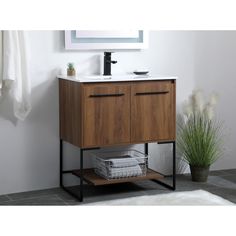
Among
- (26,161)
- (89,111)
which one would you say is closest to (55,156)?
(26,161)

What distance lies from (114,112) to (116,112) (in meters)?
0.02

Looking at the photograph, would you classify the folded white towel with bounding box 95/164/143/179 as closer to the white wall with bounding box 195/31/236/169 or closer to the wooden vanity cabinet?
the wooden vanity cabinet

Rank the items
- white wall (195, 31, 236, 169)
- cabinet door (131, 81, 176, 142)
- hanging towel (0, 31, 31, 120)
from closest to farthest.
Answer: hanging towel (0, 31, 31, 120), cabinet door (131, 81, 176, 142), white wall (195, 31, 236, 169)

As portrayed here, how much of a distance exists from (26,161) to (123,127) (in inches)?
31.7

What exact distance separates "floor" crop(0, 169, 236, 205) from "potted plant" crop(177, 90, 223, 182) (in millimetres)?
143

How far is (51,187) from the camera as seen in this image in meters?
3.74

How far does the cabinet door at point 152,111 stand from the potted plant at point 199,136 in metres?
0.36

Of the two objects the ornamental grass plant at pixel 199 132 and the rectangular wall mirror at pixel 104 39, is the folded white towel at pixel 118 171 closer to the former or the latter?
the ornamental grass plant at pixel 199 132

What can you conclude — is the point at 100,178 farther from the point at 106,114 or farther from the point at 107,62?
the point at 107,62

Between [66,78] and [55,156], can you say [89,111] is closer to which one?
[66,78]

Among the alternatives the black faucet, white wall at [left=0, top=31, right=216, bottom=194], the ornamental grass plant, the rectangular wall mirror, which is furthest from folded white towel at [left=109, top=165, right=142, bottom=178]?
the rectangular wall mirror

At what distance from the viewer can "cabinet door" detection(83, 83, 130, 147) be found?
324 centimetres

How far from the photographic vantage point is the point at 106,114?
330 centimetres

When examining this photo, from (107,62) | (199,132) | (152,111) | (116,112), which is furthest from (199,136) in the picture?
(107,62)
